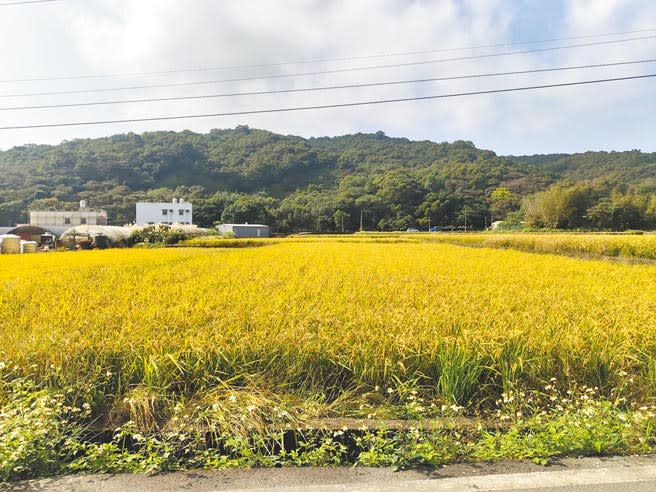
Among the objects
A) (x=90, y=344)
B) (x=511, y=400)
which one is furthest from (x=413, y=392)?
(x=90, y=344)

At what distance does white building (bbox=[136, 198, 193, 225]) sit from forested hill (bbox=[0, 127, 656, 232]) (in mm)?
6953

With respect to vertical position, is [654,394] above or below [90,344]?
below

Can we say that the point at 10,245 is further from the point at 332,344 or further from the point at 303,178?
Result: the point at 303,178

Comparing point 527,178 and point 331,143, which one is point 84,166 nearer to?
point 331,143

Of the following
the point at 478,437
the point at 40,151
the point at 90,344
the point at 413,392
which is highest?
the point at 40,151

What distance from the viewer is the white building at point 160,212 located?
63.0 metres

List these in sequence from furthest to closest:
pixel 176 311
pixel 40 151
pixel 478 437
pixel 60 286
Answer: pixel 40 151 → pixel 60 286 → pixel 176 311 → pixel 478 437

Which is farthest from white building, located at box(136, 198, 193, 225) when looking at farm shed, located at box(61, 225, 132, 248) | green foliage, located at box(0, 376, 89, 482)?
green foliage, located at box(0, 376, 89, 482)

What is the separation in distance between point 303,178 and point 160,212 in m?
35.8

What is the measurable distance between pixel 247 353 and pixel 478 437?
1.73 metres

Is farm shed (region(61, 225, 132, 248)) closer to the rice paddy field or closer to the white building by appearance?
the rice paddy field

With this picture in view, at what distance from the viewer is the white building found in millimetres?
63031

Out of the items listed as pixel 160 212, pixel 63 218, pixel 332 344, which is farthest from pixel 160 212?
pixel 332 344

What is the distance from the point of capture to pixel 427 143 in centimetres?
10169
